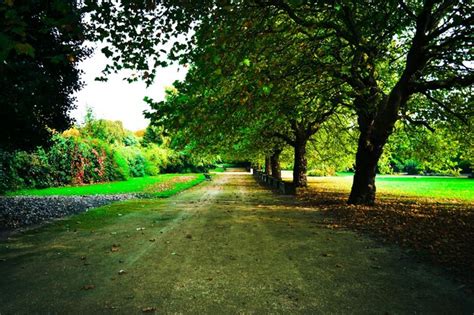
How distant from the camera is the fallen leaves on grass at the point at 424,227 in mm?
6718

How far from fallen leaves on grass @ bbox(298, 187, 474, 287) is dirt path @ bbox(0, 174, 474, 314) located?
686 mm

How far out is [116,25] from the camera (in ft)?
31.1

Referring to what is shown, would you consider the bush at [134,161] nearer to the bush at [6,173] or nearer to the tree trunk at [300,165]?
the bush at [6,173]

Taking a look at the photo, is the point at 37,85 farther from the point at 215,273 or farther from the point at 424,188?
the point at 424,188

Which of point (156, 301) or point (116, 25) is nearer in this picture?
point (156, 301)

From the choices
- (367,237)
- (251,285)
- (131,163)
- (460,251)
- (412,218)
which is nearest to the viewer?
(251,285)

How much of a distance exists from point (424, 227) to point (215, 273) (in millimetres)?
7333

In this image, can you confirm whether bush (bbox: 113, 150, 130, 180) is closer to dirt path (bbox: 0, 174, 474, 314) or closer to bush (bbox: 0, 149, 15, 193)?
bush (bbox: 0, 149, 15, 193)

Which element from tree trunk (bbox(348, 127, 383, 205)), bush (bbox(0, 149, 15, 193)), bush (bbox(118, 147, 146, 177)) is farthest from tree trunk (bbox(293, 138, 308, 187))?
bush (bbox(118, 147, 146, 177))

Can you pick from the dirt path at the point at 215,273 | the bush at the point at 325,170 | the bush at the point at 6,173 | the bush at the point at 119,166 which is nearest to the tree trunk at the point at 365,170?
the dirt path at the point at 215,273

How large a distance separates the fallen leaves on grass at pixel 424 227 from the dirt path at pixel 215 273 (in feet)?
2.25

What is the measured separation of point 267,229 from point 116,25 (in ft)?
23.8

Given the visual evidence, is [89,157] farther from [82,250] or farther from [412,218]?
[412,218]

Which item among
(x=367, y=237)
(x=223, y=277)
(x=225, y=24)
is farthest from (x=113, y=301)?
(x=225, y=24)
